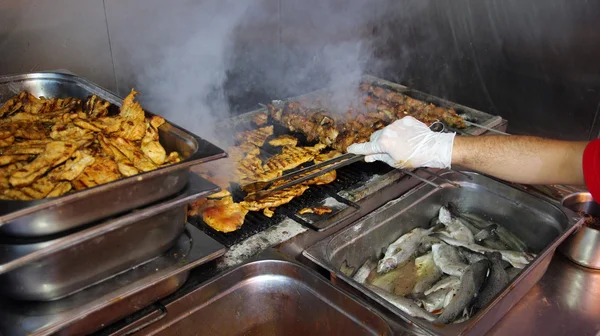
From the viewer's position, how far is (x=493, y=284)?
2.42 m

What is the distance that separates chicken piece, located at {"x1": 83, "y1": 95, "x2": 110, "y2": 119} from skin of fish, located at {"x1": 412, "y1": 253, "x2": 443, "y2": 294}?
1952 mm

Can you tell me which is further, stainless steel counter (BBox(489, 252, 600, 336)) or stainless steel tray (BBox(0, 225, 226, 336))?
stainless steel counter (BBox(489, 252, 600, 336))

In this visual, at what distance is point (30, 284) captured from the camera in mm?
1590

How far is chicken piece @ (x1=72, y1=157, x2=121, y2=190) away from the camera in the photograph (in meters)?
1.70

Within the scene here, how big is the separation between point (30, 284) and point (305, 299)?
1165 millimetres

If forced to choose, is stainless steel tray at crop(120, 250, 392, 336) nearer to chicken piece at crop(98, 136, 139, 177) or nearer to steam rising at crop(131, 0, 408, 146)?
chicken piece at crop(98, 136, 139, 177)

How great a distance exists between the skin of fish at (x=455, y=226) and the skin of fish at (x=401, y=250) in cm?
15

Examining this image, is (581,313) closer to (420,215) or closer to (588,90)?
(420,215)

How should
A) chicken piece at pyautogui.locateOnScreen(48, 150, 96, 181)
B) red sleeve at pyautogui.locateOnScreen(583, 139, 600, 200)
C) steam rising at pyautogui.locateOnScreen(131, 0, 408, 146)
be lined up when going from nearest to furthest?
chicken piece at pyautogui.locateOnScreen(48, 150, 96, 181)
red sleeve at pyautogui.locateOnScreen(583, 139, 600, 200)
steam rising at pyautogui.locateOnScreen(131, 0, 408, 146)

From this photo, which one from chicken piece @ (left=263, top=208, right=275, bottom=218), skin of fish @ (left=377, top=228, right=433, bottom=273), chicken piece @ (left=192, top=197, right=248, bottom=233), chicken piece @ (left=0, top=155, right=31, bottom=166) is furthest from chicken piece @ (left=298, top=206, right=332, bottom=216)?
chicken piece @ (left=0, top=155, right=31, bottom=166)

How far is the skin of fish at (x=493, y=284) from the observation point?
7.72 ft

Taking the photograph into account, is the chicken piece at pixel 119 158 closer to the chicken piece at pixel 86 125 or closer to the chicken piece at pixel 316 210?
the chicken piece at pixel 86 125

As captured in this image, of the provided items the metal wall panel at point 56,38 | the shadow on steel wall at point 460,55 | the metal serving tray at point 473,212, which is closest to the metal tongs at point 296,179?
the metal serving tray at point 473,212

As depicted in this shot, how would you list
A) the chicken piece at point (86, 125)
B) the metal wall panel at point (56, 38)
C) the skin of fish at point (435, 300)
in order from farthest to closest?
the metal wall panel at point (56, 38) < the skin of fish at point (435, 300) < the chicken piece at point (86, 125)
